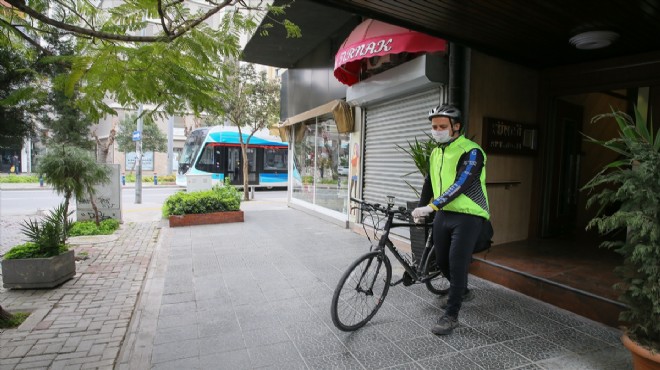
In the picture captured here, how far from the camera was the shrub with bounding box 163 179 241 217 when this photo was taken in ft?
29.1

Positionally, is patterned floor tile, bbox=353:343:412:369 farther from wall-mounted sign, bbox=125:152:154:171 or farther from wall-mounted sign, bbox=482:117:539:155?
wall-mounted sign, bbox=125:152:154:171

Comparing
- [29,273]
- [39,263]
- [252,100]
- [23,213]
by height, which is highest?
[252,100]

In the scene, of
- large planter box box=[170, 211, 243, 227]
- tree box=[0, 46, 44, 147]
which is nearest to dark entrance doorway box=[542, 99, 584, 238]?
large planter box box=[170, 211, 243, 227]

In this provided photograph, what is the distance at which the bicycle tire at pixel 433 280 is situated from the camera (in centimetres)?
384

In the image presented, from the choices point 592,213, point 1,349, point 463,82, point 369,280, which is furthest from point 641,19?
point 1,349

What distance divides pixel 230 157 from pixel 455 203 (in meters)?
17.6

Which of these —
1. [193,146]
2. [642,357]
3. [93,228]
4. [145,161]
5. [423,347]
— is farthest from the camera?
[145,161]

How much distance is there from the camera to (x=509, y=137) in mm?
5758

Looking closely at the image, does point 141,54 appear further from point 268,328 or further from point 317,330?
point 317,330

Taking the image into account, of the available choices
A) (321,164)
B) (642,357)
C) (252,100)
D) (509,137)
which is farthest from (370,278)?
(252,100)

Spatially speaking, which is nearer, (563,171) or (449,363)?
(449,363)

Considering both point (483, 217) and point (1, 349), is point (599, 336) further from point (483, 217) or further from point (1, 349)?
point (1, 349)

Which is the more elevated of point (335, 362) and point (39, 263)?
point (39, 263)

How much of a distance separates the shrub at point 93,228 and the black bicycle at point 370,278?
21.5 ft
